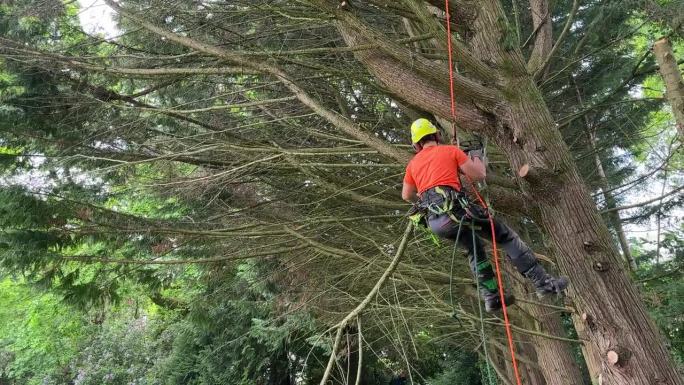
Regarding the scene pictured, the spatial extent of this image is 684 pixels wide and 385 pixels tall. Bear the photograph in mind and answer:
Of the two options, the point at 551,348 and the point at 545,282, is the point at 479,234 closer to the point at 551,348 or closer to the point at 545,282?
the point at 545,282

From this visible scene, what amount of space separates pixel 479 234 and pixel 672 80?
1.45 meters

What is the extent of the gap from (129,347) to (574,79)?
13155 mm

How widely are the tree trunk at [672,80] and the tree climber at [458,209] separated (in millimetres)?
1116

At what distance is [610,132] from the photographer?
7262 millimetres

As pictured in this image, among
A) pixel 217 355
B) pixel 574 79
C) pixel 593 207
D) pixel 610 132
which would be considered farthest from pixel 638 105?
pixel 217 355

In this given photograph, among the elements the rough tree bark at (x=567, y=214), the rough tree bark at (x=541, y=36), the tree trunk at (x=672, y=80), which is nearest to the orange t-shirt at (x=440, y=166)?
the rough tree bark at (x=567, y=214)

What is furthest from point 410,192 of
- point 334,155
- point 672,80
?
point 334,155

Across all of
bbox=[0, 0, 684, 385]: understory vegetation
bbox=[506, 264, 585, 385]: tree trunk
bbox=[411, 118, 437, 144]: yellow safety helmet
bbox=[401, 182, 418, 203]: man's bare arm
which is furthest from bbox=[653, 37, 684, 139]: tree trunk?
bbox=[506, 264, 585, 385]: tree trunk

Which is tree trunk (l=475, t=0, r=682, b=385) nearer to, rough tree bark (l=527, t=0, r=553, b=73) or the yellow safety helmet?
the yellow safety helmet

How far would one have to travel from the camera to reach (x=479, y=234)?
329cm

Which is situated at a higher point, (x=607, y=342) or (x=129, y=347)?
(x=607, y=342)

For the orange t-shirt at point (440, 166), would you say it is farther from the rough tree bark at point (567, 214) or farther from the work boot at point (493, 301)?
the work boot at point (493, 301)

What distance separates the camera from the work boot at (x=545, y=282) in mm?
3178

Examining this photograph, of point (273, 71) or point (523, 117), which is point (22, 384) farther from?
point (523, 117)
